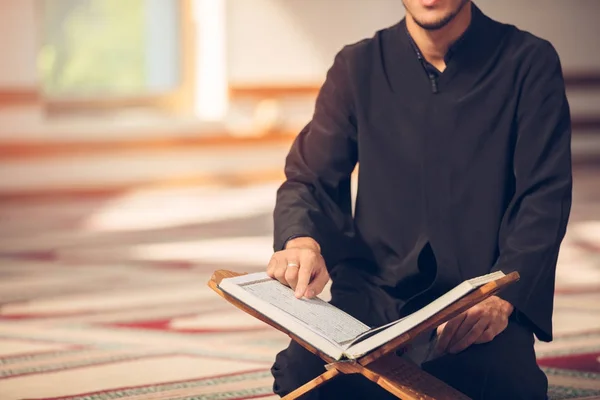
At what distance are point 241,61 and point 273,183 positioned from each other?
0.77 metres

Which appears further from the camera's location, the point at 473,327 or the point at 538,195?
the point at 538,195

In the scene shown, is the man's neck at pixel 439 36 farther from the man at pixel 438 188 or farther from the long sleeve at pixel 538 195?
the long sleeve at pixel 538 195

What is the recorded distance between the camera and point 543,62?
1.70m

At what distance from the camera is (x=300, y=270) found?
1.54 metres

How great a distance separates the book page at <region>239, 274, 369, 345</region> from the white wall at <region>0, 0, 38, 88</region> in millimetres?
4277

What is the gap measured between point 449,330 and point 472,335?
0.04m

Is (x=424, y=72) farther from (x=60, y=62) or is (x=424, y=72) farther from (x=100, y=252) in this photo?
(x=60, y=62)

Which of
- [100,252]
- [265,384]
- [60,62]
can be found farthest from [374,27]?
[265,384]

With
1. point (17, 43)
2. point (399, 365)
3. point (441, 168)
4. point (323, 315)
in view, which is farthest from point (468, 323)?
point (17, 43)

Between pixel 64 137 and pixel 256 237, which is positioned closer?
pixel 256 237

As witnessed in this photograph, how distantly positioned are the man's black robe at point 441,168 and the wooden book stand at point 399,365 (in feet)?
0.70

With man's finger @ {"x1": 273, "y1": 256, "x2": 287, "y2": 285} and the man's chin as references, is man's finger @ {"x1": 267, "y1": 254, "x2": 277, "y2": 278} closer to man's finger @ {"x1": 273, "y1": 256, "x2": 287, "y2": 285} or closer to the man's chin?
man's finger @ {"x1": 273, "y1": 256, "x2": 287, "y2": 285}

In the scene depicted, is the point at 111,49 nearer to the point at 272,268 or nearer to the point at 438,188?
the point at 438,188

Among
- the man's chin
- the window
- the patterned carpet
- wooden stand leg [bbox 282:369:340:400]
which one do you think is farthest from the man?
the window
